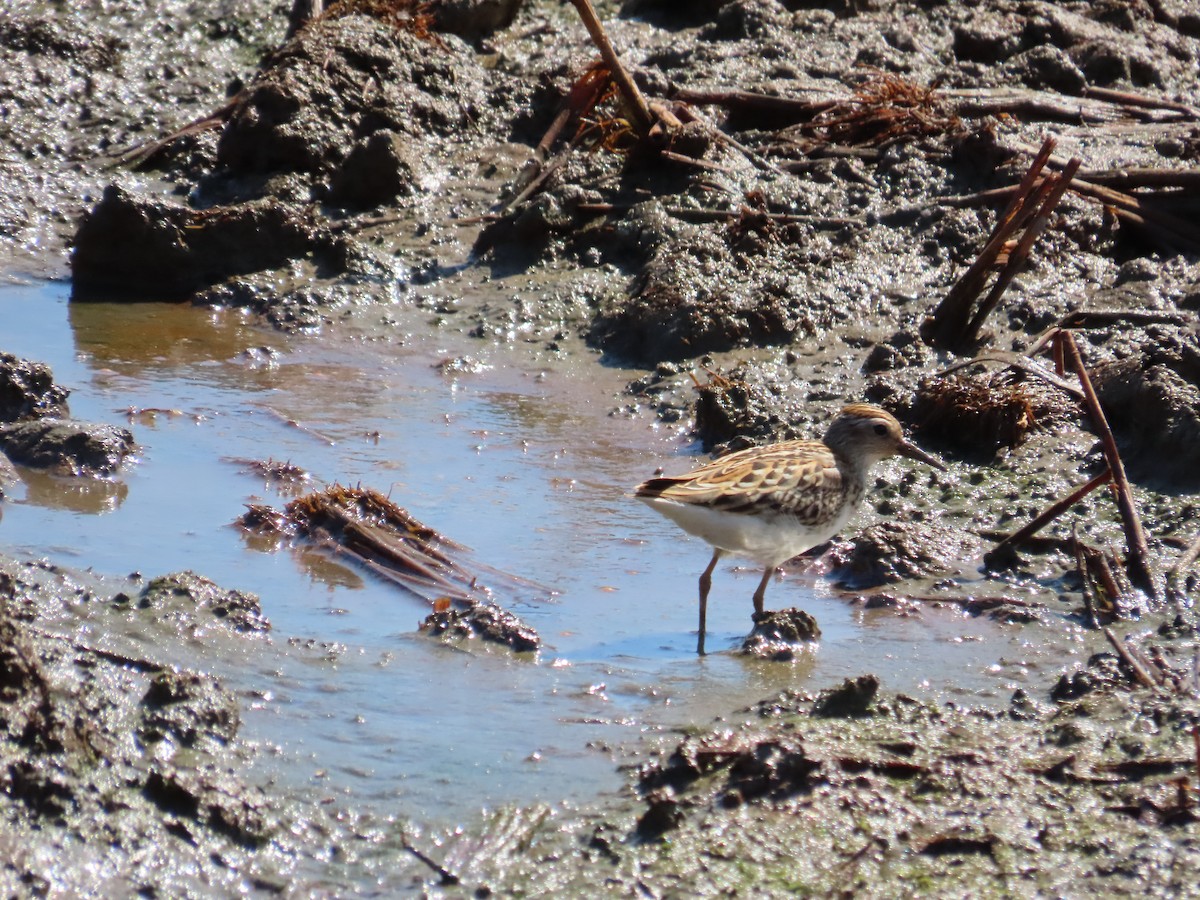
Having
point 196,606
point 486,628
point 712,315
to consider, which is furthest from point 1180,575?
point 196,606

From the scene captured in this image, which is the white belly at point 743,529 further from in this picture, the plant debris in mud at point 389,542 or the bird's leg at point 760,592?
the plant debris in mud at point 389,542

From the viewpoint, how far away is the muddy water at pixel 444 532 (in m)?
5.25

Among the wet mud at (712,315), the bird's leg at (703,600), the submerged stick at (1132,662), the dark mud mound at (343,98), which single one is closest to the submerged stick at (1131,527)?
the wet mud at (712,315)

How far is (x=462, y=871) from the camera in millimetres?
4383

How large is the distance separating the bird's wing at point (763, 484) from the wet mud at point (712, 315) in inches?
17.1

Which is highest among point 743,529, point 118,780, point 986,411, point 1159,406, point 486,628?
point 1159,406

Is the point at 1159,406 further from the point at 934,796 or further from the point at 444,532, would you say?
the point at 934,796

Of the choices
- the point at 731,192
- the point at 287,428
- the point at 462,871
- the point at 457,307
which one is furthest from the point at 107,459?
the point at 731,192

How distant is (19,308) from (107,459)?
333cm

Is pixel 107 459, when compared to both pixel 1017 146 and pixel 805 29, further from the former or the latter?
pixel 805 29

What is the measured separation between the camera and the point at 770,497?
6.57 m

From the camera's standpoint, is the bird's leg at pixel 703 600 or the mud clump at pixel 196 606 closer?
the mud clump at pixel 196 606

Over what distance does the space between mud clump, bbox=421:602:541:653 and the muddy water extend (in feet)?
0.31

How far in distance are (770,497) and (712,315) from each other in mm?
3265
